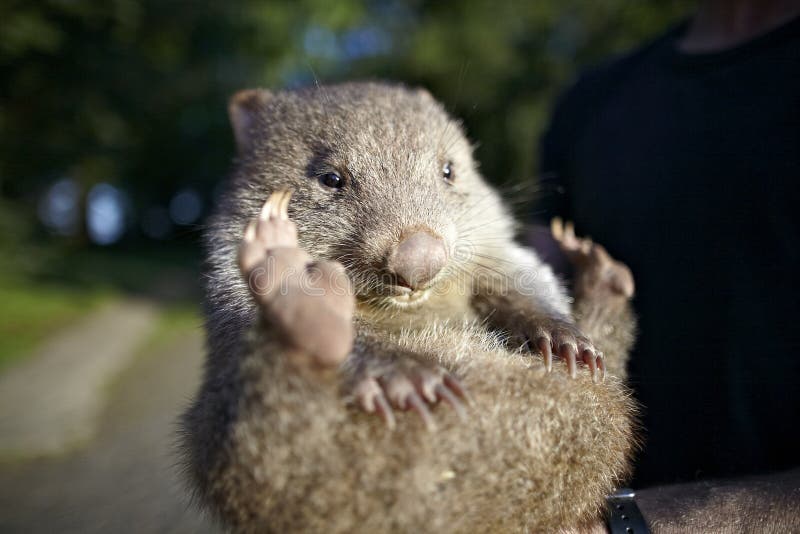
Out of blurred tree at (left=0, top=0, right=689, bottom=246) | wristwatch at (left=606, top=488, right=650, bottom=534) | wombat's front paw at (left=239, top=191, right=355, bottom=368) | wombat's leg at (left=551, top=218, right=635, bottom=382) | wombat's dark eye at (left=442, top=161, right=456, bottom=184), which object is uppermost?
blurred tree at (left=0, top=0, right=689, bottom=246)

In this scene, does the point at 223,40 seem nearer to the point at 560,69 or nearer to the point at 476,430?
the point at 560,69

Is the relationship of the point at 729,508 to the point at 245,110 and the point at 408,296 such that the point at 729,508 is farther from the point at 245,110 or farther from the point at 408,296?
the point at 245,110

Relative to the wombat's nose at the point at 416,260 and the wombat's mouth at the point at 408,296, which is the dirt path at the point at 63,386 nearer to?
the wombat's mouth at the point at 408,296

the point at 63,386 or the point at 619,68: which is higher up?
the point at 619,68

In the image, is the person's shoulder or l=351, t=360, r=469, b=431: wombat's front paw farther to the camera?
the person's shoulder

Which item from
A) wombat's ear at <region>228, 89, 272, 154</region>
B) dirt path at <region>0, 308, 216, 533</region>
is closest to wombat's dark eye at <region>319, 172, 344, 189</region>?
wombat's ear at <region>228, 89, 272, 154</region>

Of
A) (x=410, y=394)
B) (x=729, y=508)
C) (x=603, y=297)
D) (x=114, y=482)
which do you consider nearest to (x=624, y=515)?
(x=729, y=508)

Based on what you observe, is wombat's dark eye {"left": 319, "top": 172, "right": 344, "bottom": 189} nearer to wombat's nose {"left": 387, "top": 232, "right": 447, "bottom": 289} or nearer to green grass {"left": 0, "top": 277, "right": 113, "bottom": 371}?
wombat's nose {"left": 387, "top": 232, "right": 447, "bottom": 289}
